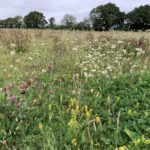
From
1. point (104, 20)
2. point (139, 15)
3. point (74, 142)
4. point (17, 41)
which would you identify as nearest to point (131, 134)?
point (74, 142)

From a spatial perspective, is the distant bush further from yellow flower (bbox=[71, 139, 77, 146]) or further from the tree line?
yellow flower (bbox=[71, 139, 77, 146])

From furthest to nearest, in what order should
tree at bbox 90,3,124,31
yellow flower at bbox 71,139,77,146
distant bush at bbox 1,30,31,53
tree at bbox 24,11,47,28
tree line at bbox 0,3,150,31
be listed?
tree at bbox 24,11,47,28, tree line at bbox 0,3,150,31, tree at bbox 90,3,124,31, distant bush at bbox 1,30,31,53, yellow flower at bbox 71,139,77,146

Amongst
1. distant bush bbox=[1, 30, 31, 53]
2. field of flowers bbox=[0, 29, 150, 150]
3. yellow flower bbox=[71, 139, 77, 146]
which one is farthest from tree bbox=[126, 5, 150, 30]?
yellow flower bbox=[71, 139, 77, 146]

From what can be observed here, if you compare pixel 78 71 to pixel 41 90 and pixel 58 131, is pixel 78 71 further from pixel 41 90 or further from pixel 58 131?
pixel 58 131

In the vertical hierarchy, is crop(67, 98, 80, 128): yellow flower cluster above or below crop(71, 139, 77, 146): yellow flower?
above

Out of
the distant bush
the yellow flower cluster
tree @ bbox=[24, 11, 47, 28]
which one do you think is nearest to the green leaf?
the yellow flower cluster

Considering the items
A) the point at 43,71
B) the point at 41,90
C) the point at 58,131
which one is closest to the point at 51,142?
the point at 58,131

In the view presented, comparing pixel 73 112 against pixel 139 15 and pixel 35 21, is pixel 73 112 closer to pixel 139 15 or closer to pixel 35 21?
pixel 35 21

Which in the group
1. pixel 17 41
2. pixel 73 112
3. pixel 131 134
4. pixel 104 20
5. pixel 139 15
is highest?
pixel 104 20

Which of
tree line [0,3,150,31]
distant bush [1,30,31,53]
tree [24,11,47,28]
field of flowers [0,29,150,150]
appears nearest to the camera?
field of flowers [0,29,150,150]

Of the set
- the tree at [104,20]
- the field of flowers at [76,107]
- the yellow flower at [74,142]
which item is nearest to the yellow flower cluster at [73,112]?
the field of flowers at [76,107]

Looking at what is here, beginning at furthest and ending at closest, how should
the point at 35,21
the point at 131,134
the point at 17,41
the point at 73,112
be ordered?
the point at 35,21
the point at 17,41
the point at 73,112
the point at 131,134

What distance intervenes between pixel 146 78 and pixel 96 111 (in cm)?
108

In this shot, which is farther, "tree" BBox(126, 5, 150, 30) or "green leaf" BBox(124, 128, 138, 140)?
"tree" BBox(126, 5, 150, 30)
